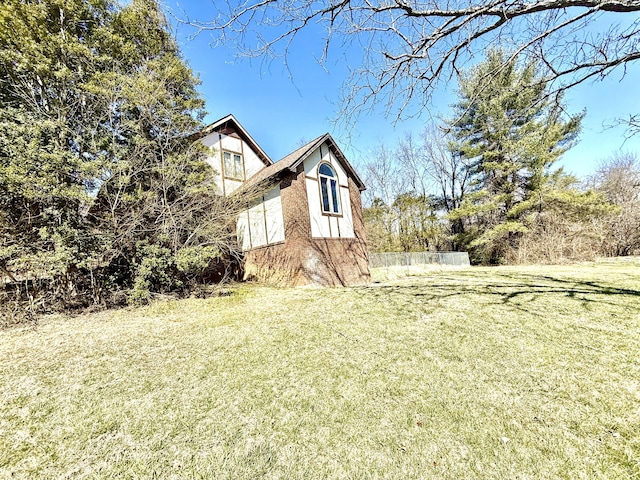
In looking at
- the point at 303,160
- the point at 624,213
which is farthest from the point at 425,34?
the point at 624,213

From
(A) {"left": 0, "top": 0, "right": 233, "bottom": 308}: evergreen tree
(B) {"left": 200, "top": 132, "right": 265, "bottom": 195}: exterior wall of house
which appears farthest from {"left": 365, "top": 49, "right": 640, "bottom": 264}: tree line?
(A) {"left": 0, "top": 0, "right": 233, "bottom": 308}: evergreen tree

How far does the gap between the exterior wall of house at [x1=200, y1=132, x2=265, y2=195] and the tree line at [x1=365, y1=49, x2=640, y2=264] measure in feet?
37.3

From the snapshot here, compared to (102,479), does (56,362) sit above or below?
above

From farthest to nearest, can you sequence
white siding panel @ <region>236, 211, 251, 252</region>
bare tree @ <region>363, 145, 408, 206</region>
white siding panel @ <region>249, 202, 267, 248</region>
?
bare tree @ <region>363, 145, 408, 206</region> → white siding panel @ <region>236, 211, 251, 252</region> → white siding panel @ <region>249, 202, 267, 248</region>

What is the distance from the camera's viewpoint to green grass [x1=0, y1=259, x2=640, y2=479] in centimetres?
222

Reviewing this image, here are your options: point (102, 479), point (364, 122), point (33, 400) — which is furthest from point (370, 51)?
point (33, 400)

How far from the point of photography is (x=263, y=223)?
11.6m

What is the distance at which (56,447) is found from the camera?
2.39 metres

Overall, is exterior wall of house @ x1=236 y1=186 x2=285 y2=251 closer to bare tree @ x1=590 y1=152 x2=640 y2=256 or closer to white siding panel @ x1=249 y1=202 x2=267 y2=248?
white siding panel @ x1=249 y1=202 x2=267 y2=248

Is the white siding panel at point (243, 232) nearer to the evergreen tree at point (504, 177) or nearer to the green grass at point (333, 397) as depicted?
the green grass at point (333, 397)

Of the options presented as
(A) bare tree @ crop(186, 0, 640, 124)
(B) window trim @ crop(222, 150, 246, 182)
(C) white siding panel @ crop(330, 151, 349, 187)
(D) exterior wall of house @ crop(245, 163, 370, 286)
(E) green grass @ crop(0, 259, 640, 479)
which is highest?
(B) window trim @ crop(222, 150, 246, 182)

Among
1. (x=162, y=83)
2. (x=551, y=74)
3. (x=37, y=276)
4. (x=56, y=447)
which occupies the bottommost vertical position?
(x=56, y=447)

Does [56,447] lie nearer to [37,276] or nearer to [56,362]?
[56,362]

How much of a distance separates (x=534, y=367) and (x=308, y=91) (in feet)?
16.3
